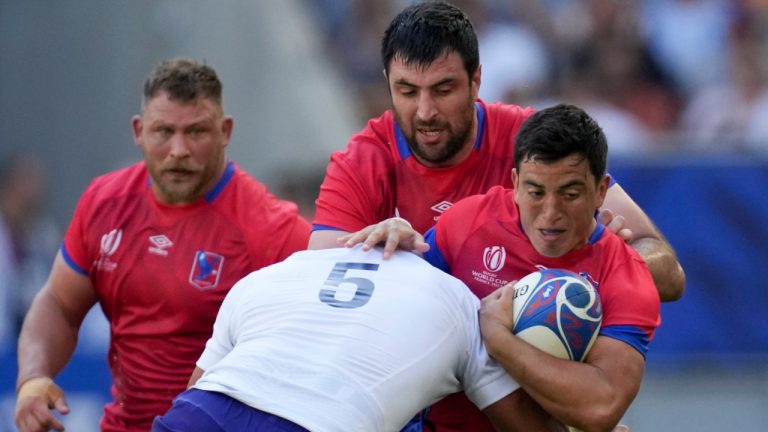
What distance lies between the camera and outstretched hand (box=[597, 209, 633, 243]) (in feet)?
17.9

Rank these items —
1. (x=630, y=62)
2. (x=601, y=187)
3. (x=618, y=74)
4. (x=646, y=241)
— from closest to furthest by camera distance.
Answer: (x=601, y=187), (x=646, y=241), (x=618, y=74), (x=630, y=62)

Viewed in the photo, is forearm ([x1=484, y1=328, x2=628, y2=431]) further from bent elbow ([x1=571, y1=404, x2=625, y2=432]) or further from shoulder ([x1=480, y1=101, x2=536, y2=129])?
shoulder ([x1=480, y1=101, x2=536, y2=129])

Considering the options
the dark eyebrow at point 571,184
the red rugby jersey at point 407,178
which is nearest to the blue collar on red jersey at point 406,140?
the red rugby jersey at point 407,178

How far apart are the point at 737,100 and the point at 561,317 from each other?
6.71m

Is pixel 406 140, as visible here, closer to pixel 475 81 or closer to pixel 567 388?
pixel 475 81

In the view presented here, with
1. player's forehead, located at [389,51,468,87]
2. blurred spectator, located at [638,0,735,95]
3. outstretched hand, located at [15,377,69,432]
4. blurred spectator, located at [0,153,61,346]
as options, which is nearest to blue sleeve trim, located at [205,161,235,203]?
outstretched hand, located at [15,377,69,432]

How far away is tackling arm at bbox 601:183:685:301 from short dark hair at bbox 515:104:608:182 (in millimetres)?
Answer: 562

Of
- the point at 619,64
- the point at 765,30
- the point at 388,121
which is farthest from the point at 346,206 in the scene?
the point at 765,30

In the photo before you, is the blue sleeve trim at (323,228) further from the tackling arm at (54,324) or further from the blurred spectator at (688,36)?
the blurred spectator at (688,36)

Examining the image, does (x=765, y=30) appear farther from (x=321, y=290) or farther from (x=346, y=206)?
(x=321, y=290)

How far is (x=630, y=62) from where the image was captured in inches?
443

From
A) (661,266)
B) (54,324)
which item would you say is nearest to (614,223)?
(661,266)

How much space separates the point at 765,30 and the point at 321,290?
7.82m

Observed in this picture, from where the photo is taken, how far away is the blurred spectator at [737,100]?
35.1 feet
